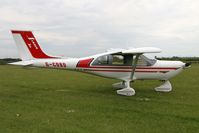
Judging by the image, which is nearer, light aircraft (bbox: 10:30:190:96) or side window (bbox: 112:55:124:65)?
light aircraft (bbox: 10:30:190:96)

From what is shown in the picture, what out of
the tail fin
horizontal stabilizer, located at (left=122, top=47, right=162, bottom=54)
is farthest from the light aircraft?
horizontal stabilizer, located at (left=122, top=47, right=162, bottom=54)

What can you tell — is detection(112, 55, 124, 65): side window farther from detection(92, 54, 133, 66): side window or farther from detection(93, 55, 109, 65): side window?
detection(93, 55, 109, 65): side window

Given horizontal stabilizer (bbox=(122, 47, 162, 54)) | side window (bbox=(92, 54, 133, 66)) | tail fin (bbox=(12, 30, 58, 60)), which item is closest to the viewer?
horizontal stabilizer (bbox=(122, 47, 162, 54))

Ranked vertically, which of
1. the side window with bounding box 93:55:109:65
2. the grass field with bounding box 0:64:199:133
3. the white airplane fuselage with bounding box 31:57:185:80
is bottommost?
the grass field with bounding box 0:64:199:133

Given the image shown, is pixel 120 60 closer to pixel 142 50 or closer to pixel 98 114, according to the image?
pixel 142 50

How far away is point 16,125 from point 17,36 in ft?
22.9

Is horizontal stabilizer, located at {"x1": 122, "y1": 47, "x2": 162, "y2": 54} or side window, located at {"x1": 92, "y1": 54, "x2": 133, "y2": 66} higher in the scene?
horizontal stabilizer, located at {"x1": 122, "y1": 47, "x2": 162, "y2": 54}

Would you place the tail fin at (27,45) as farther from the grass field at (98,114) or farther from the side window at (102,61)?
the side window at (102,61)

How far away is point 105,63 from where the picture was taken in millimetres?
14336

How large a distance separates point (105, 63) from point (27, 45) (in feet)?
12.2

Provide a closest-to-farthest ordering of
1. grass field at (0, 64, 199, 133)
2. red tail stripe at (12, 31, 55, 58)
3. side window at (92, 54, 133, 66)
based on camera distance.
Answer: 1. grass field at (0, 64, 199, 133)
2. red tail stripe at (12, 31, 55, 58)
3. side window at (92, 54, 133, 66)

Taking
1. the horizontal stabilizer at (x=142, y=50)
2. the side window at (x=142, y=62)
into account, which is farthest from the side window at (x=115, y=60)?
the horizontal stabilizer at (x=142, y=50)

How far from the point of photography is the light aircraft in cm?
1411

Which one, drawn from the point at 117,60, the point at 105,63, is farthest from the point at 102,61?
the point at 117,60
